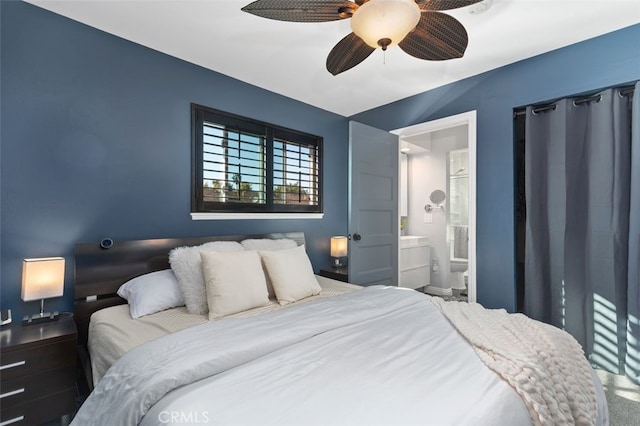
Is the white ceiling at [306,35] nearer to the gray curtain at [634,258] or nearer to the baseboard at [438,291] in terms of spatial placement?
the gray curtain at [634,258]

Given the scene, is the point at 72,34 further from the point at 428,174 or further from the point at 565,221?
the point at 428,174

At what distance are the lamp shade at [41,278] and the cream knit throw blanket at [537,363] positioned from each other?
233cm

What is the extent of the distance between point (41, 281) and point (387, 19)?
233 centimetres

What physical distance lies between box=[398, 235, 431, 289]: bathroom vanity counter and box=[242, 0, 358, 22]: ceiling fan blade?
3250 mm

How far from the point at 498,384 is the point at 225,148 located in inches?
105

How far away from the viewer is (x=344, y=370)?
44.6 inches

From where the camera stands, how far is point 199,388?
102 cm

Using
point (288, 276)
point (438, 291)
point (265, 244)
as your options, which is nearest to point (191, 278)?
point (288, 276)

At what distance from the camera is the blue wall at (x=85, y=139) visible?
1900mm

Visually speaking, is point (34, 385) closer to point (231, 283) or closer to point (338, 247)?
point (231, 283)

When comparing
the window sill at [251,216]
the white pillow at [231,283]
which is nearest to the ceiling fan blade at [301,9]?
the white pillow at [231,283]

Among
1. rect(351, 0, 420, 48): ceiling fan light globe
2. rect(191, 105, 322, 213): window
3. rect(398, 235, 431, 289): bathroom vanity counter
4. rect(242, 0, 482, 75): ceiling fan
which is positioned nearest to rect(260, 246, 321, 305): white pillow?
rect(191, 105, 322, 213): window

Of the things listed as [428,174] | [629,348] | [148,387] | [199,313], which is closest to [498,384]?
[148,387]

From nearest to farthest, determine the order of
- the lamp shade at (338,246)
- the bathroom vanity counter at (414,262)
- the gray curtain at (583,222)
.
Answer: the gray curtain at (583,222), the lamp shade at (338,246), the bathroom vanity counter at (414,262)
